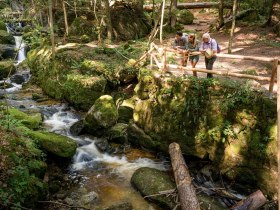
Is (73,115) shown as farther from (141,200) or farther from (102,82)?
(141,200)

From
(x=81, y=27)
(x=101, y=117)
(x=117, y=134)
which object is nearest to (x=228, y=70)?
(x=117, y=134)

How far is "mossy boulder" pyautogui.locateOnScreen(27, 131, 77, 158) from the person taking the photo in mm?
9344

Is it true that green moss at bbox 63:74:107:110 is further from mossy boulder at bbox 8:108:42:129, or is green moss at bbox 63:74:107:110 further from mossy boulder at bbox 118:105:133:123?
mossy boulder at bbox 8:108:42:129

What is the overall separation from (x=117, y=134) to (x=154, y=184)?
3451 mm

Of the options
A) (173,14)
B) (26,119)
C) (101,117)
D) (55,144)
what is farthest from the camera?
(173,14)

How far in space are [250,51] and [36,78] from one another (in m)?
12.6

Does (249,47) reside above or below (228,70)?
above

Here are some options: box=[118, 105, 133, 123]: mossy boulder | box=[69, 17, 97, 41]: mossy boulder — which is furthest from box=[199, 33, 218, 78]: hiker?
box=[69, 17, 97, 41]: mossy boulder

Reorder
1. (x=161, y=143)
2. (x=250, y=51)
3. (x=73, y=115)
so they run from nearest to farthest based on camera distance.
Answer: (x=161, y=143) < (x=73, y=115) < (x=250, y=51)

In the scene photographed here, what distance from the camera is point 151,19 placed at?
24.7 metres

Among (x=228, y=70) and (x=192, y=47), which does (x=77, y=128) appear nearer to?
(x=192, y=47)

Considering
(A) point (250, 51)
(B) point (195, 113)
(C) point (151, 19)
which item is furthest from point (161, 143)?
(C) point (151, 19)

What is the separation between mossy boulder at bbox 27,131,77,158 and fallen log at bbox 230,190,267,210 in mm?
5349

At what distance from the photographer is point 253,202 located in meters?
7.71
